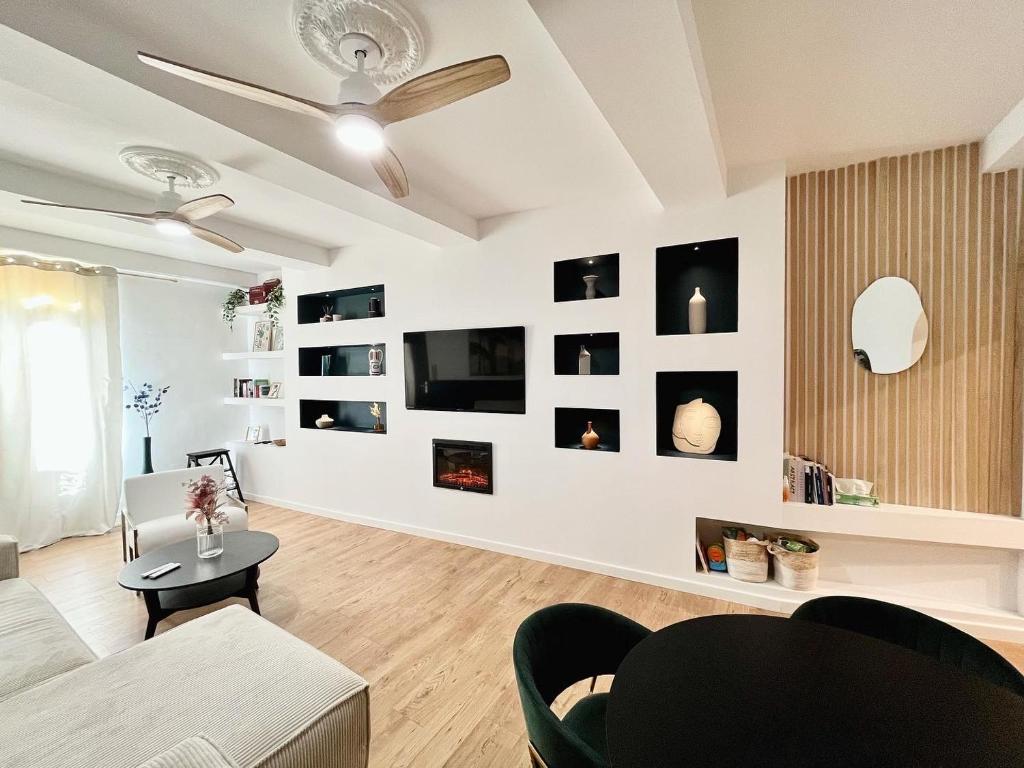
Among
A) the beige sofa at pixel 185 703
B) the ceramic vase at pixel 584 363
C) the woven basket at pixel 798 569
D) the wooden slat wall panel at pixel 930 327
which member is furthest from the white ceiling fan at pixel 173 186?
the woven basket at pixel 798 569

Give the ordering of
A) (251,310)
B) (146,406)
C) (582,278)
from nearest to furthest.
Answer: (582,278), (146,406), (251,310)

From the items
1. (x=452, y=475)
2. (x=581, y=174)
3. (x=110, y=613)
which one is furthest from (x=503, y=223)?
(x=110, y=613)

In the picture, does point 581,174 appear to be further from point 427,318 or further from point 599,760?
point 599,760

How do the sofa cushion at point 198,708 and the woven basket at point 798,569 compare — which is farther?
the woven basket at point 798,569

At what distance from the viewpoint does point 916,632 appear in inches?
54.4

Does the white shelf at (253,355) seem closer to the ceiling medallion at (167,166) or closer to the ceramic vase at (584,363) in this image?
the ceiling medallion at (167,166)

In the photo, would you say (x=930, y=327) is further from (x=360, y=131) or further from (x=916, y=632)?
(x=360, y=131)

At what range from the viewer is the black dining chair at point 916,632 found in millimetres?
1199

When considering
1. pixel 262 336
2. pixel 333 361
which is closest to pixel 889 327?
pixel 333 361

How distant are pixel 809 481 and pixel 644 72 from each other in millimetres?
2449

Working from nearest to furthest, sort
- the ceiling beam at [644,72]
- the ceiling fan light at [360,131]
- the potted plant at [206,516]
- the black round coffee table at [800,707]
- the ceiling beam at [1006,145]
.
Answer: the black round coffee table at [800,707] → the ceiling beam at [644,72] → the ceiling fan light at [360,131] → the ceiling beam at [1006,145] → the potted plant at [206,516]

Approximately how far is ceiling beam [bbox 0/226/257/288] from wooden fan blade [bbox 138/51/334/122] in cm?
353

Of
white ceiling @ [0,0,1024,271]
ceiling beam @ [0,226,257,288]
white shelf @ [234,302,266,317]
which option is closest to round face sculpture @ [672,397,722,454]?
white ceiling @ [0,0,1024,271]

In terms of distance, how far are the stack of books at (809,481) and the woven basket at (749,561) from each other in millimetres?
383
